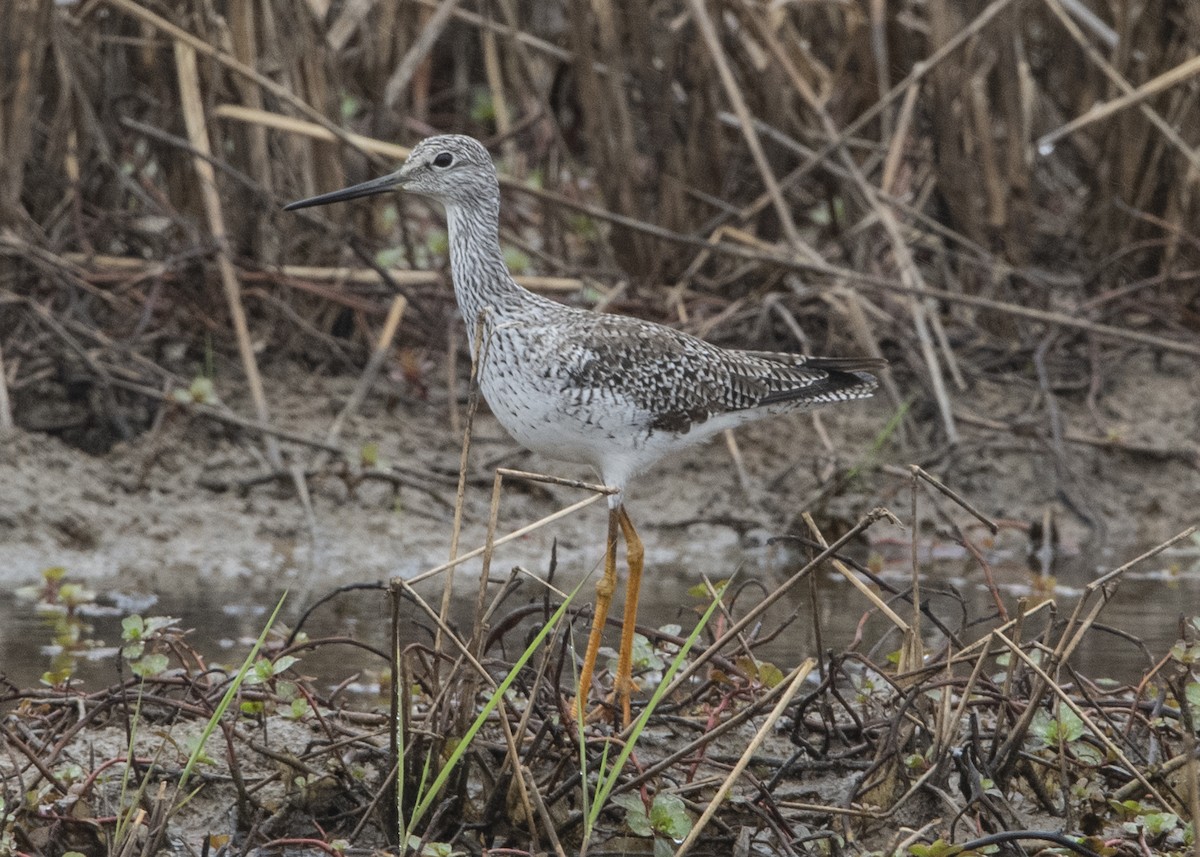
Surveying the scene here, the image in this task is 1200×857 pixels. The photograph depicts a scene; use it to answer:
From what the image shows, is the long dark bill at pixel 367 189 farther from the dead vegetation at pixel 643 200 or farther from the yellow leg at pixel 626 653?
the dead vegetation at pixel 643 200

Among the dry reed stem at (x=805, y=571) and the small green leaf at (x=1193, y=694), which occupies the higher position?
the dry reed stem at (x=805, y=571)

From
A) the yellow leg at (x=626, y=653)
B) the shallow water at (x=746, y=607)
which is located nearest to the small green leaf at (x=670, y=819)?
the yellow leg at (x=626, y=653)

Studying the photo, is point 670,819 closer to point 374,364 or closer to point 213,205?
point 374,364

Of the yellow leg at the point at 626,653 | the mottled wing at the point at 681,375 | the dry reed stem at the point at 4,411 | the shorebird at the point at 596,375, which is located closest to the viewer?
the yellow leg at the point at 626,653

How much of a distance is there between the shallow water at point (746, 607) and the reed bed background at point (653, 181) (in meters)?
1.14

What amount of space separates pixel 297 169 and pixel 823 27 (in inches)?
147

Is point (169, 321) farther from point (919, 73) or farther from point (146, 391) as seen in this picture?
point (919, 73)

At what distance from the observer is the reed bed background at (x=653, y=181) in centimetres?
831

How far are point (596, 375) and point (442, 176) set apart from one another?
→ 1.08 m

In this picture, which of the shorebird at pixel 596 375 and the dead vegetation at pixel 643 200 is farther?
A: the dead vegetation at pixel 643 200

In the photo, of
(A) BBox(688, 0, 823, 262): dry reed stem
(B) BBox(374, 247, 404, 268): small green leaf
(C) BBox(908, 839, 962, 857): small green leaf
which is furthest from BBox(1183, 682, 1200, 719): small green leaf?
(B) BBox(374, 247, 404, 268): small green leaf

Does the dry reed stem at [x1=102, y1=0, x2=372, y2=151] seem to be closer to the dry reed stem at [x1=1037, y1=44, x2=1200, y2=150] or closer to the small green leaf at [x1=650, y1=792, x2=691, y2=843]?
the dry reed stem at [x1=1037, y1=44, x2=1200, y2=150]

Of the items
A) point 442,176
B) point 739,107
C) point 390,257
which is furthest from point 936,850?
point 390,257

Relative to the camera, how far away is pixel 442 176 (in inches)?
237
